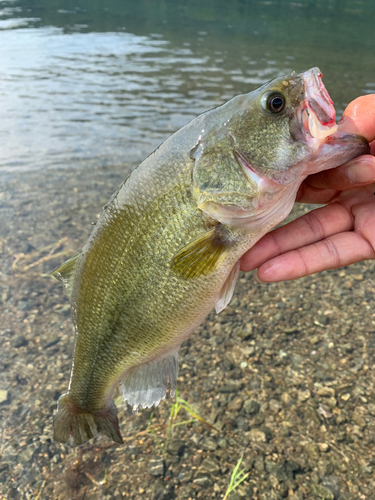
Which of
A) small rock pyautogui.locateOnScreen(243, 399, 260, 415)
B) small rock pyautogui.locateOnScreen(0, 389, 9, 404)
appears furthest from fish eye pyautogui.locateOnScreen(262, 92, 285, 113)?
small rock pyautogui.locateOnScreen(0, 389, 9, 404)

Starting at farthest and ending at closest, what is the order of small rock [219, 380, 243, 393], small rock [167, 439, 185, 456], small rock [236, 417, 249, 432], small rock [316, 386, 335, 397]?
small rock [219, 380, 243, 393]
small rock [316, 386, 335, 397]
small rock [236, 417, 249, 432]
small rock [167, 439, 185, 456]

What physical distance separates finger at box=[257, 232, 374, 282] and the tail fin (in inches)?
58.1

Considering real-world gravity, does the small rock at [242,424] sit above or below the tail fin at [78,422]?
below

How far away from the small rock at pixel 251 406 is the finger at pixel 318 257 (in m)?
1.65

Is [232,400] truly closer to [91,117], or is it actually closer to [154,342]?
[154,342]

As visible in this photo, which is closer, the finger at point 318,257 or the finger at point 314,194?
the finger at point 318,257

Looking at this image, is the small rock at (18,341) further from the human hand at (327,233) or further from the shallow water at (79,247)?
the human hand at (327,233)

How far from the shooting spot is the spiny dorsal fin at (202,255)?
2186 millimetres

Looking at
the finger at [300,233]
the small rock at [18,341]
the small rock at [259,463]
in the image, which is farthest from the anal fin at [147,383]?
the small rock at [18,341]

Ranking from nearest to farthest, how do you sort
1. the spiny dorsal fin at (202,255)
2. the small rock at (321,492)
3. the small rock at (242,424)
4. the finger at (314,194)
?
1. the spiny dorsal fin at (202,255)
2. the finger at (314,194)
3. the small rock at (321,492)
4. the small rock at (242,424)

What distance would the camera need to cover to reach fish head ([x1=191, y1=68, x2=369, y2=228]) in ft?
6.68

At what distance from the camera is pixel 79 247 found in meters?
6.52

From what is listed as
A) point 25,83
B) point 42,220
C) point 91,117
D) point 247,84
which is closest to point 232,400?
point 42,220

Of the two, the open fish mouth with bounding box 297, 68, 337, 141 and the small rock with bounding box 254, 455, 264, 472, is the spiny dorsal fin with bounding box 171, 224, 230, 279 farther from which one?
the small rock with bounding box 254, 455, 264, 472
